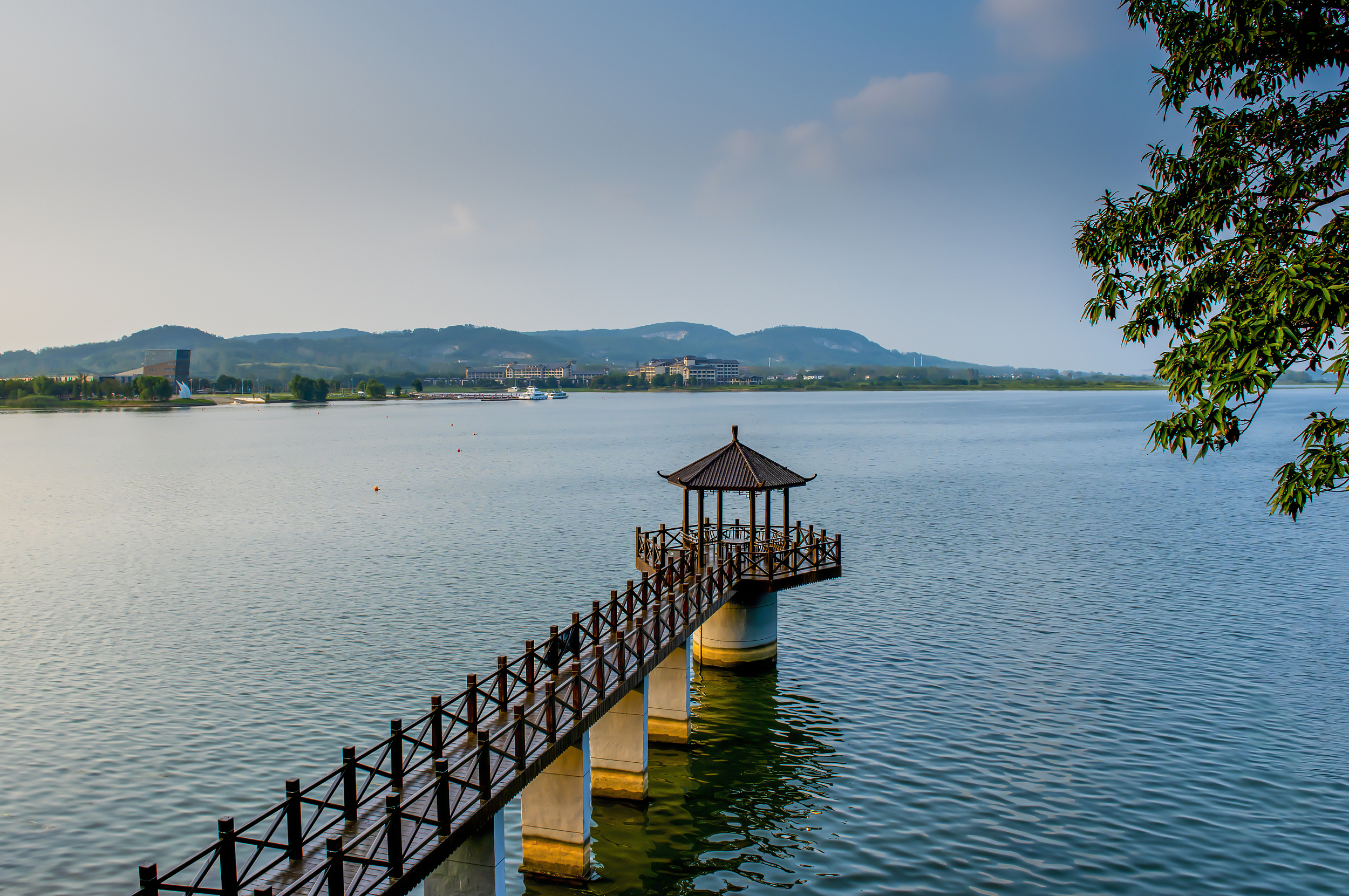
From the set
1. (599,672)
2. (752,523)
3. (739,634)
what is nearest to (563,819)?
(599,672)

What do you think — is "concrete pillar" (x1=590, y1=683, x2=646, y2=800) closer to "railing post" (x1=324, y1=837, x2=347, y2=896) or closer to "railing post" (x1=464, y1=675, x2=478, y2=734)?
"railing post" (x1=464, y1=675, x2=478, y2=734)

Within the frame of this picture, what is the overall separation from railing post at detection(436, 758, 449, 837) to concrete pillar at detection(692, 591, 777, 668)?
15.9m

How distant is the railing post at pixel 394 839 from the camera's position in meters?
11.9

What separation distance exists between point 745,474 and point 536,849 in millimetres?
12919

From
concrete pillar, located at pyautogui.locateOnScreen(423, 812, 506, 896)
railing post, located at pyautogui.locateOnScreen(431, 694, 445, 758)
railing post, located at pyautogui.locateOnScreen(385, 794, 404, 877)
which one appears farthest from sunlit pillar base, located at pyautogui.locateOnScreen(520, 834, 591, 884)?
railing post, located at pyautogui.locateOnScreen(385, 794, 404, 877)

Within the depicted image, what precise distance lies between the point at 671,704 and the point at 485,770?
1021 cm

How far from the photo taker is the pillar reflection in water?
17.4 meters

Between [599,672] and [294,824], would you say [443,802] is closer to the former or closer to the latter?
[294,824]

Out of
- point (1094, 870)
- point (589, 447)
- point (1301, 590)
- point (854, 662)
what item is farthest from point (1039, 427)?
point (1094, 870)

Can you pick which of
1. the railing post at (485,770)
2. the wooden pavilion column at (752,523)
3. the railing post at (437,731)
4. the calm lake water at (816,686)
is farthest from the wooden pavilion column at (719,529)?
the railing post at (485,770)

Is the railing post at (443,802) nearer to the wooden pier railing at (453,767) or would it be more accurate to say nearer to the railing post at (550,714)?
the wooden pier railing at (453,767)

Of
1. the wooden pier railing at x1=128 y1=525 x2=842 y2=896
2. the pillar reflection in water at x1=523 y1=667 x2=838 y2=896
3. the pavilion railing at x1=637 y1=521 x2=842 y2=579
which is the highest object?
the pavilion railing at x1=637 y1=521 x2=842 y2=579

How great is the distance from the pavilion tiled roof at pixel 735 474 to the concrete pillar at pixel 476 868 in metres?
13.7

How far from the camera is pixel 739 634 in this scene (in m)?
28.5
